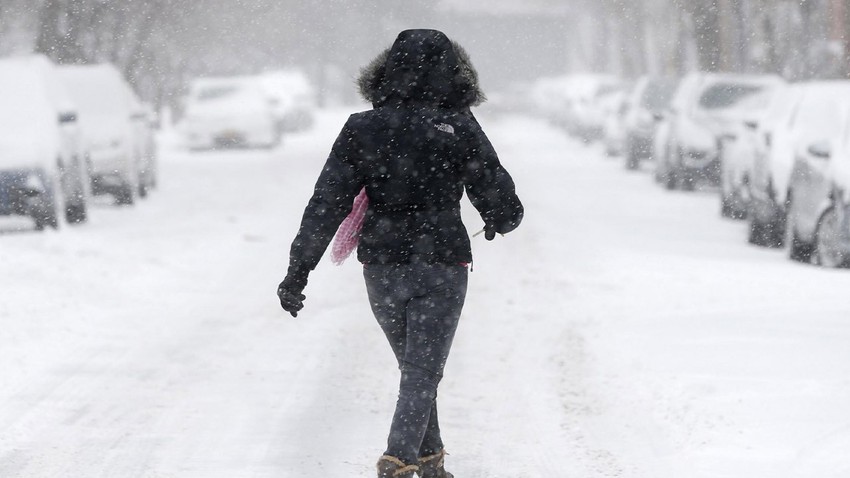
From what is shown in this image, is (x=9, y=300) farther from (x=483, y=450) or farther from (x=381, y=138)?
(x=381, y=138)

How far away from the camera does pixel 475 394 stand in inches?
284

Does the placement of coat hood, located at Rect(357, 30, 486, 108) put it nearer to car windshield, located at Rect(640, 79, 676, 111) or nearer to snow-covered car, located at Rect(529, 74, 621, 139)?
car windshield, located at Rect(640, 79, 676, 111)

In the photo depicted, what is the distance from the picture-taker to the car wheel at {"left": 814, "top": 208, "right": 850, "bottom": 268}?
38.7 ft

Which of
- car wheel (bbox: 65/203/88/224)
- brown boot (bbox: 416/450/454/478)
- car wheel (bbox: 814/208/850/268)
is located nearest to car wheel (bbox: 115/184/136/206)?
car wheel (bbox: 65/203/88/224)

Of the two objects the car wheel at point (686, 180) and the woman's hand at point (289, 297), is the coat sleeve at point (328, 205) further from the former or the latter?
Result: the car wheel at point (686, 180)

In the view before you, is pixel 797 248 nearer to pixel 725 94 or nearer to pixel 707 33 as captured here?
pixel 725 94

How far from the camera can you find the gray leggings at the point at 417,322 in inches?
183

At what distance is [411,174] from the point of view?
4.54 metres

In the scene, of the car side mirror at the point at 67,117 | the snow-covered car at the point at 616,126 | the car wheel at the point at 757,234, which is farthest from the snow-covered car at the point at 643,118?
the car side mirror at the point at 67,117

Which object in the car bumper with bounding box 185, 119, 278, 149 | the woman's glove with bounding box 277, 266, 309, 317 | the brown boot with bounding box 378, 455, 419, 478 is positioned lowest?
the car bumper with bounding box 185, 119, 278, 149

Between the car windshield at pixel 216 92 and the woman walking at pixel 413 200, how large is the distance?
94.3 ft

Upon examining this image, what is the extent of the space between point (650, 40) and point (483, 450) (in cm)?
5629

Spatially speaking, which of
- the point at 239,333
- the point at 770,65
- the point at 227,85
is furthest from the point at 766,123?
the point at 227,85

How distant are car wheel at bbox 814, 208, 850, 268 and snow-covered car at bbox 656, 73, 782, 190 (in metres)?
8.51
